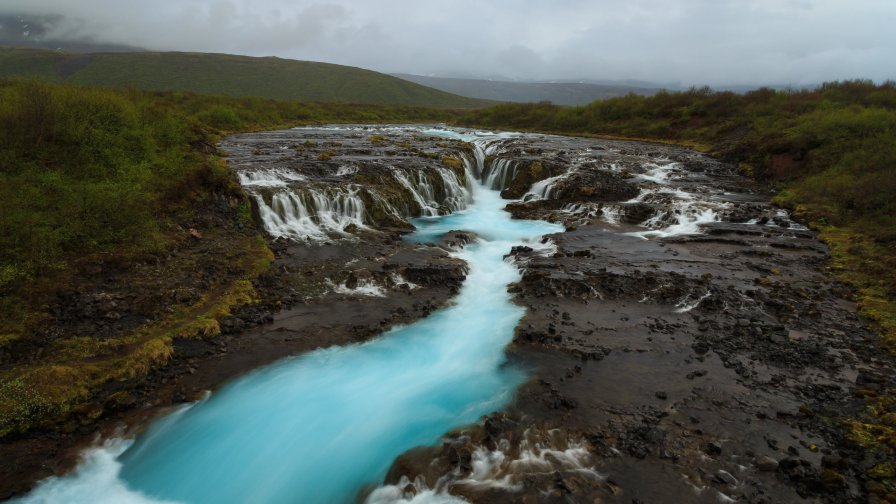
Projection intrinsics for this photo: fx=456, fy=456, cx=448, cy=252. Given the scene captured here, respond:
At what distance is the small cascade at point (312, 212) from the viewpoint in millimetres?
20219

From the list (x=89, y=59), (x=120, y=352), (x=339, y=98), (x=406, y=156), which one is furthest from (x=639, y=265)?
(x=89, y=59)

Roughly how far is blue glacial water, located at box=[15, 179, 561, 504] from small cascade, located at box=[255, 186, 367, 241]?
29.0 feet

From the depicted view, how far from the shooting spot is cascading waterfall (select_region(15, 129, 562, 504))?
8414mm

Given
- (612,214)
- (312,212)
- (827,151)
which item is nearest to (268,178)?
(312,212)

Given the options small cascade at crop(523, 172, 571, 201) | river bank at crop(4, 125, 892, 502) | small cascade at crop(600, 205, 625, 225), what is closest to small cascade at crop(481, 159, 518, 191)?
small cascade at crop(523, 172, 571, 201)

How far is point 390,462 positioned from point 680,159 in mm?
37954

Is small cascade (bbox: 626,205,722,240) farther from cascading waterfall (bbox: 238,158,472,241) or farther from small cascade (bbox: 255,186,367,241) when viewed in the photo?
small cascade (bbox: 255,186,367,241)

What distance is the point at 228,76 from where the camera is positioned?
15338cm

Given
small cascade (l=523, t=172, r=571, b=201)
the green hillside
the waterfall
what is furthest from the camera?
the green hillside

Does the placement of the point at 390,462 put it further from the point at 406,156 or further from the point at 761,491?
the point at 406,156

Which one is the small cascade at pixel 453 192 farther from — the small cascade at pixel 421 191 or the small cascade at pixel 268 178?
the small cascade at pixel 268 178

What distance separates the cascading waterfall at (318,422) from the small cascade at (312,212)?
873 cm

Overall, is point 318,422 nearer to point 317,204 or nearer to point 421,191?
point 317,204

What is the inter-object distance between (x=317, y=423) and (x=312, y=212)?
43.5 ft
